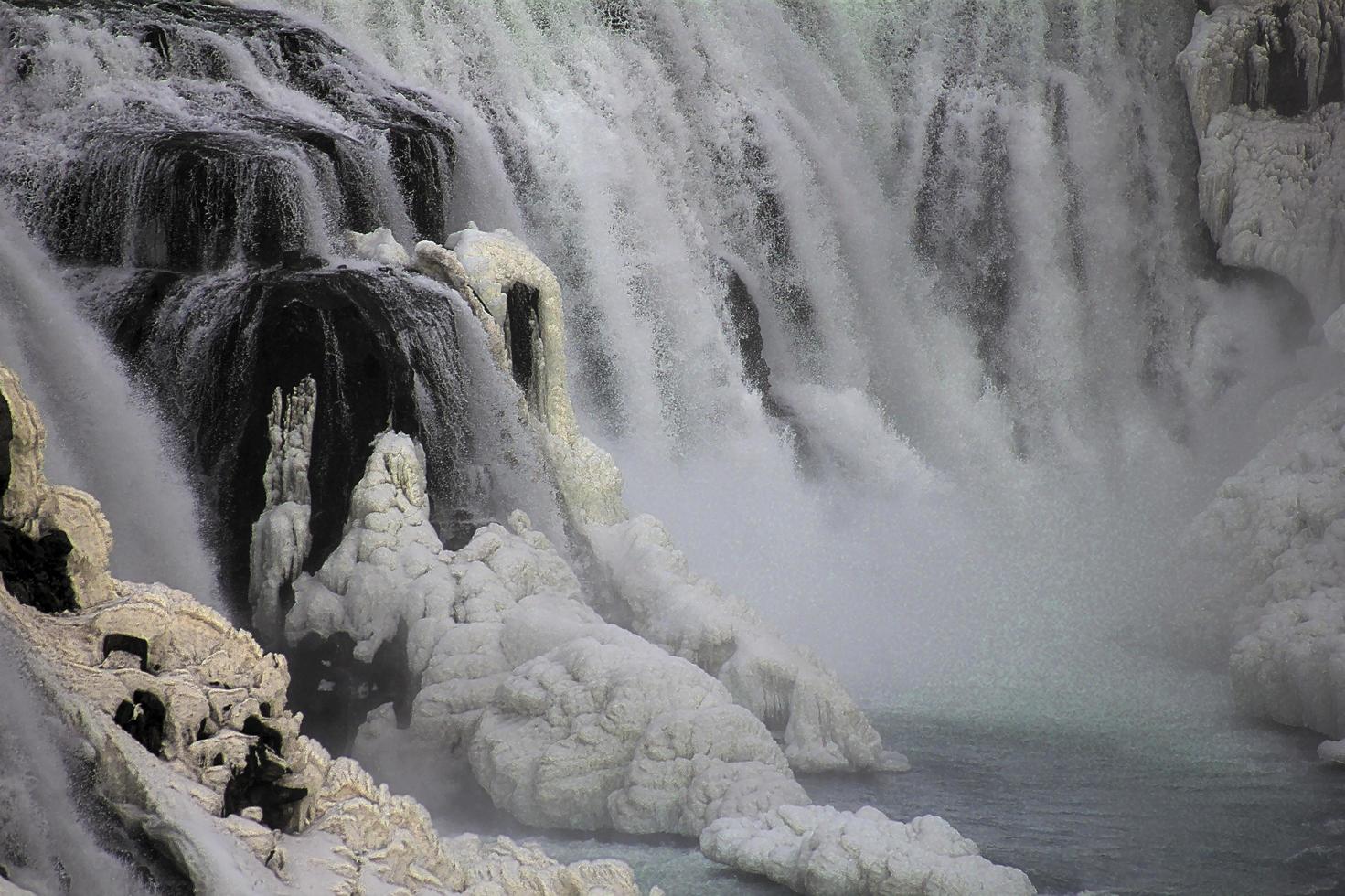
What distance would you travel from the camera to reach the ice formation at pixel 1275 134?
8695mm

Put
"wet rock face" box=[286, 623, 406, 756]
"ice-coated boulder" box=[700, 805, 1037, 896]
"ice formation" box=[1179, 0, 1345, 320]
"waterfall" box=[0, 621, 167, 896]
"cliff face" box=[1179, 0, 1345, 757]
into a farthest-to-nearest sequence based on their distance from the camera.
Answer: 1. "ice formation" box=[1179, 0, 1345, 320]
2. "cliff face" box=[1179, 0, 1345, 757]
3. "wet rock face" box=[286, 623, 406, 756]
4. "ice-coated boulder" box=[700, 805, 1037, 896]
5. "waterfall" box=[0, 621, 167, 896]

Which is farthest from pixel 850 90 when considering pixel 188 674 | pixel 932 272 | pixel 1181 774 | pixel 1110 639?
pixel 188 674

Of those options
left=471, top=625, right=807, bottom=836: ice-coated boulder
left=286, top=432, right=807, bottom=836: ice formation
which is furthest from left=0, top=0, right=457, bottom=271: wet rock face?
left=471, top=625, right=807, bottom=836: ice-coated boulder

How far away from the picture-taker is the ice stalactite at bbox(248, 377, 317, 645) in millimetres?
5574

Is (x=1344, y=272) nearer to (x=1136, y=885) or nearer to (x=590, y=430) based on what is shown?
(x=590, y=430)

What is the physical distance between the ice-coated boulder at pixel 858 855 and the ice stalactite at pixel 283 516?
1857 mm

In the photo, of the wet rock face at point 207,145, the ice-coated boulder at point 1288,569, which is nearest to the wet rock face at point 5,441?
the wet rock face at point 207,145

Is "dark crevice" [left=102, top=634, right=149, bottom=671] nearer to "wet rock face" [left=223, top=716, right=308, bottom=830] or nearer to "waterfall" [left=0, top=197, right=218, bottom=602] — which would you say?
"wet rock face" [left=223, top=716, right=308, bottom=830]

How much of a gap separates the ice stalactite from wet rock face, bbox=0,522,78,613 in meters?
2.47

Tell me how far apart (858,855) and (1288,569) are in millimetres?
3670

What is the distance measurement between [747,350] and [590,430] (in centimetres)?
122

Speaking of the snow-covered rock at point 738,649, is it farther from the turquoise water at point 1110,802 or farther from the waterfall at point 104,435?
the waterfall at point 104,435

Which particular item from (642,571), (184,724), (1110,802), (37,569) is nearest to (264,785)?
(184,724)

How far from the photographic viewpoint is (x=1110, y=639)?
7.81 meters
